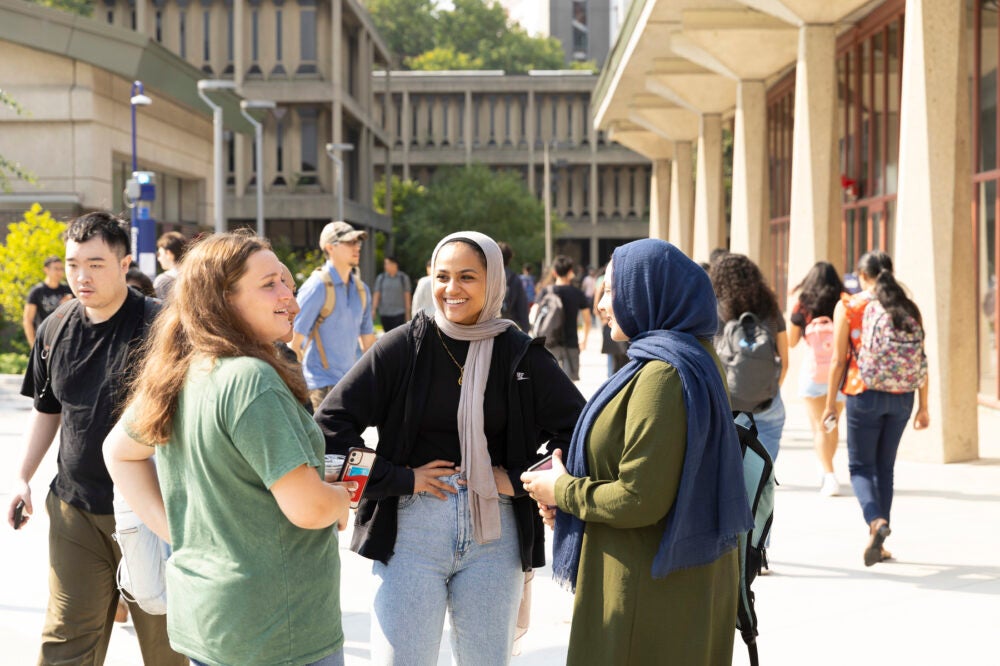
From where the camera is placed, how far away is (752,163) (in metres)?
23.7

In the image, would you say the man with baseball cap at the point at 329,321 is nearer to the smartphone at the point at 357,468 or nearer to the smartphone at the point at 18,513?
the smartphone at the point at 18,513

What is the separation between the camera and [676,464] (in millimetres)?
3352

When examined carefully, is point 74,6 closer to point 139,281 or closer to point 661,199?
point 661,199

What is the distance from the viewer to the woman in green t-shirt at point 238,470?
3051 mm

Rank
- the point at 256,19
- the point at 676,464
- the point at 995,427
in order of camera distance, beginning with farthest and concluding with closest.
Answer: the point at 256,19 → the point at 995,427 → the point at 676,464

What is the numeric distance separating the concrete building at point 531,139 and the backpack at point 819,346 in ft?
209

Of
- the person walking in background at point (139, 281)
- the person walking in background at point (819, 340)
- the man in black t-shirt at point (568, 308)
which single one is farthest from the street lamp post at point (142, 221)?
the person walking in background at point (819, 340)

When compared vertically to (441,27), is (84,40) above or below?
below

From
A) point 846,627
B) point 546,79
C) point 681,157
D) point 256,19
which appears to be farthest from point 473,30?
point 846,627

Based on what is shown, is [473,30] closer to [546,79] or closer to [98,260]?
[546,79]

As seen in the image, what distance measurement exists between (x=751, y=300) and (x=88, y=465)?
4.62m

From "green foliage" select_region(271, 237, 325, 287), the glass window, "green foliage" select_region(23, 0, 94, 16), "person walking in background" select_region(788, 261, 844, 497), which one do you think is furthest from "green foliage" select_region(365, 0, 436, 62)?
"person walking in background" select_region(788, 261, 844, 497)

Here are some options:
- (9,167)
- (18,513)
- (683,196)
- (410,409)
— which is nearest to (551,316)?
(9,167)

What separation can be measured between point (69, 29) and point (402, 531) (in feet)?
81.2
